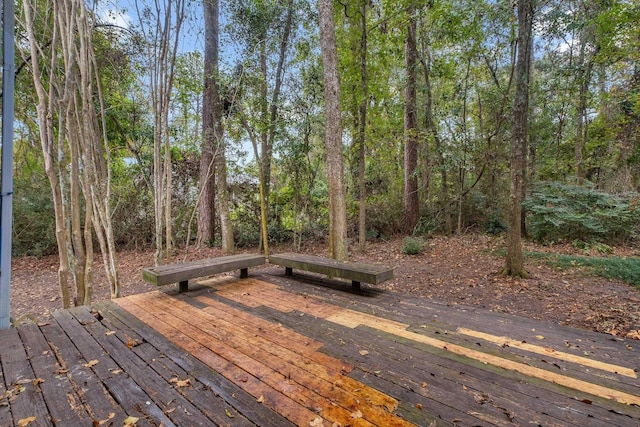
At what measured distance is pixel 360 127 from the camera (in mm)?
6797

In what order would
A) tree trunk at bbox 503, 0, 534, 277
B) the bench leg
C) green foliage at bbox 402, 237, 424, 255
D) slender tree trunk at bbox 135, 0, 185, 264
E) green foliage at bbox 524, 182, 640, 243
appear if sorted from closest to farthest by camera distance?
the bench leg < slender tree trunk at bbox 135, 0, 185, 264 < tree trunk at bbox 503, 0, 534, 277 < green foliage at bbox 524, 182, 640, 243 < green foliage at bbox 402, 237, 424, 255

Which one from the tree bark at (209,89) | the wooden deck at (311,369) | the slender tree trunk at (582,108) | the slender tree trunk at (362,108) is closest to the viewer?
the wooden deck at (311,369)

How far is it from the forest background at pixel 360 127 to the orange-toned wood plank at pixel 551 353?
2.58 metres

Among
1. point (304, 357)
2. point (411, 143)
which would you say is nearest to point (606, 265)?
point (411, 143)

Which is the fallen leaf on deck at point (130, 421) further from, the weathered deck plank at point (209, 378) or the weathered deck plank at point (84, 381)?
the weathered deck plank at point (209, 378)

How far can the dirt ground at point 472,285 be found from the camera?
353 centimetres

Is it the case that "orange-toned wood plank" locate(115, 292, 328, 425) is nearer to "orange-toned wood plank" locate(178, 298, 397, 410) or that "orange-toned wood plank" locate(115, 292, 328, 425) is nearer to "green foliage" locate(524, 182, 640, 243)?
"orange-toned wood plank" locate(178, 298, 397, 410)

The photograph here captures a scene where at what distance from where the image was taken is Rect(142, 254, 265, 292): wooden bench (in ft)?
10.1

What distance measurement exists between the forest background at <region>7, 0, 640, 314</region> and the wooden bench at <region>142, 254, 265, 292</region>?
1.51 m

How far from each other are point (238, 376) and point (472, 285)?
4.19m

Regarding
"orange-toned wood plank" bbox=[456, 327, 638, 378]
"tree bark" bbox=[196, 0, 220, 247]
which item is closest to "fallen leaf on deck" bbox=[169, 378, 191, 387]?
"orange-toned wood plank" bbox=[456, 327, 638, 378]

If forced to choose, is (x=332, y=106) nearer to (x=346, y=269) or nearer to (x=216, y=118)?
(x=346, y=269)

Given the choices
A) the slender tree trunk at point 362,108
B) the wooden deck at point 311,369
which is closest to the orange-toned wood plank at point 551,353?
the wooden deck at point 311,369

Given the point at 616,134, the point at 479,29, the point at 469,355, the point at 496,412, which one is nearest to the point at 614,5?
the point at 479,29
